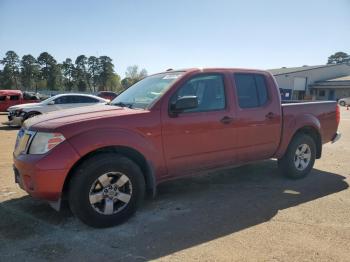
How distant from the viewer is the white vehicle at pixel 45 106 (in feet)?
45.0

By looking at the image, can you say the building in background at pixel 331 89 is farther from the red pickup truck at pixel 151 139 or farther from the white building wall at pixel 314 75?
the red pickup truck at pixel 151 139

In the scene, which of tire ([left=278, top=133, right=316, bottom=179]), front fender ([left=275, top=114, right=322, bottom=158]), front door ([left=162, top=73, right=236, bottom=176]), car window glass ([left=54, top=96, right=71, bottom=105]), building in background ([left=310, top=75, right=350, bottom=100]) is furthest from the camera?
building in background ([left=310, top=75, right=350, bottom=100])

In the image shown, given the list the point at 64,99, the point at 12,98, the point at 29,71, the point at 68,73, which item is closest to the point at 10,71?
the point at 29,71

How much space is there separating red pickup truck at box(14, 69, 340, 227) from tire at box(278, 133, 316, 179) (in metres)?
0.02

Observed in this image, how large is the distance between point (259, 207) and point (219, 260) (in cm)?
158

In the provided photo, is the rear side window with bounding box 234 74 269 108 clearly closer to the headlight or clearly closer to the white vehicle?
the headlight

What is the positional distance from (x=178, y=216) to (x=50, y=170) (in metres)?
1.69

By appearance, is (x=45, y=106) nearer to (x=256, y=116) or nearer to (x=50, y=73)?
(x=256, y=116)

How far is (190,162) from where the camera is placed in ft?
14.9

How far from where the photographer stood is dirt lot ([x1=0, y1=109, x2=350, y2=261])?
3324 millimetres

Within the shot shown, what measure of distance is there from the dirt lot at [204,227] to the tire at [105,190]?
0.57 ft

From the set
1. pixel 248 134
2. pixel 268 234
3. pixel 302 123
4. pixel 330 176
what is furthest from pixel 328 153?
pixel 268 234

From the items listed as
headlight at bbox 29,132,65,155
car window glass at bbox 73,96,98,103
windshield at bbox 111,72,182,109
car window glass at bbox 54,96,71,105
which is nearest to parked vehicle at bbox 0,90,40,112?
car window glass at bbox 54,96,71,105

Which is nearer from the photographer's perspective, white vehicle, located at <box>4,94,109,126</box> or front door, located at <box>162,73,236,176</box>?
front door, located at <box>162,73,236,176</box>
